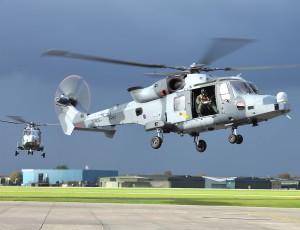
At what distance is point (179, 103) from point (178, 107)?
298mm

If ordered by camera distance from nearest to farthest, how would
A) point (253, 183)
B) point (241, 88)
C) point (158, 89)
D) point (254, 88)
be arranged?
point (241, 88) → point (254, 88) → point (158, 89) → point (253, 183)

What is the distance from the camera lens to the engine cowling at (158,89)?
3547 centimetres

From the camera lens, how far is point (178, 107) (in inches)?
1380

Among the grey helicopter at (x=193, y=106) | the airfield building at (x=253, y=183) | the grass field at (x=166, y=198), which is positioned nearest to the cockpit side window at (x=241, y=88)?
the grey helicopter at (x=193, y=106)

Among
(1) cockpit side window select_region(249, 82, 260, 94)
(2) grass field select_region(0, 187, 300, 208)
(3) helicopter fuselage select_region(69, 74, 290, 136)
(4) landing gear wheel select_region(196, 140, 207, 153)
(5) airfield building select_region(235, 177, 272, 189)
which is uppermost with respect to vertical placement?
(1) cockpit side window select_region(249, 82, 260, 94)

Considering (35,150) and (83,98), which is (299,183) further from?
(83,98)

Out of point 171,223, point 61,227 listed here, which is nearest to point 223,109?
point 171,223

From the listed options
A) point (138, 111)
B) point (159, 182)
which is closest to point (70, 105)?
point (138, 111)

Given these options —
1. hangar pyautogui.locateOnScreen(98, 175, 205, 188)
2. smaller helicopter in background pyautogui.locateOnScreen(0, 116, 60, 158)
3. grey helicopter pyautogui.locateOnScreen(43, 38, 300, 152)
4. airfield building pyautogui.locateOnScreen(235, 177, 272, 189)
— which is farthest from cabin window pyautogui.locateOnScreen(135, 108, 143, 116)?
airfield building pyautogui.locateOnScreen(235, 177, 272, 189)

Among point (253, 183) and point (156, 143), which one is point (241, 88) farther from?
point (253, 183)

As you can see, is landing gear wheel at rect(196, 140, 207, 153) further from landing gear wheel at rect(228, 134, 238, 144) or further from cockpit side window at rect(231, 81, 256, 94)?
cockpit side window at rect(231, 81, 256, 94)

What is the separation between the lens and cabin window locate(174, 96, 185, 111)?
34750mm

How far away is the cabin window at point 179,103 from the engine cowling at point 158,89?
2.81ft

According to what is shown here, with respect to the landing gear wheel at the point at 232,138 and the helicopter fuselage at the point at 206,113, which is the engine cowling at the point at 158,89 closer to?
the helicopter fuselage at the point at 206,113
